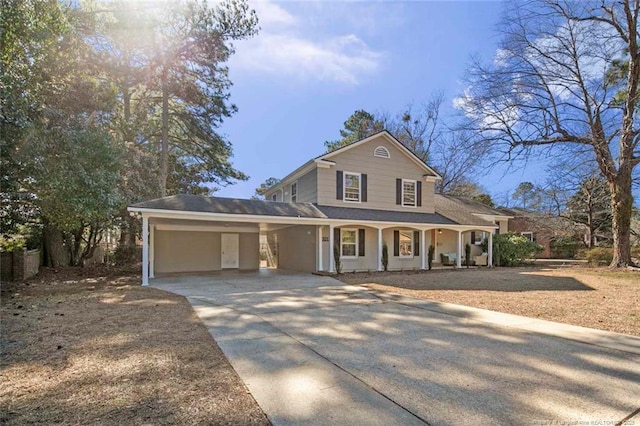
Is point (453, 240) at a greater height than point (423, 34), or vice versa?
point (423, 34)

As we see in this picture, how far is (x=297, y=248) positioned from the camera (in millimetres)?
17953

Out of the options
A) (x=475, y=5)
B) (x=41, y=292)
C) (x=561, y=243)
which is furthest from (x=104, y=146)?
(x=561, y=243)

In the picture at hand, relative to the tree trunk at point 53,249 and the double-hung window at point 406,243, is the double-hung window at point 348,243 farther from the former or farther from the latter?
the tree trunk at point 53,249

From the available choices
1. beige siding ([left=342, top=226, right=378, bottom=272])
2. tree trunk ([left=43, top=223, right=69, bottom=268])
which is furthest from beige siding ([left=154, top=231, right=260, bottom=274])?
beige siding ([left=342, top=226, right=378, bottom=272])

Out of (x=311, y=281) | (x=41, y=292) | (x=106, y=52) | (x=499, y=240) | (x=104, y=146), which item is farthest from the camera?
(x=499, y=240)

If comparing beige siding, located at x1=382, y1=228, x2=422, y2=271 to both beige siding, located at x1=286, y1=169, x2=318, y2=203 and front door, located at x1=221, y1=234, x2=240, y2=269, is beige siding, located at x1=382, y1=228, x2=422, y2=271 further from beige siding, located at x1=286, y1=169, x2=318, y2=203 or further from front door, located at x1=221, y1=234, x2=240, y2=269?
front door, located at x1=221, y1=234, x2=240, y2=269

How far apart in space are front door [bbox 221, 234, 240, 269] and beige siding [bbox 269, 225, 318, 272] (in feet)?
8.76

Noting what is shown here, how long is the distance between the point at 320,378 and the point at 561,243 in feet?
102

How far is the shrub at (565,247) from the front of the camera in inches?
1088

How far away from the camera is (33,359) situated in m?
4.12

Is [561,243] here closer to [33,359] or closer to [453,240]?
[453,240]

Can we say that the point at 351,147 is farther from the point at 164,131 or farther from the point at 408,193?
the point at 164,131

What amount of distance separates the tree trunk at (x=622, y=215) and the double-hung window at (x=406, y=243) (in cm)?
901

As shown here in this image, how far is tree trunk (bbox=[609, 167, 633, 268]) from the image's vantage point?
15.9m
